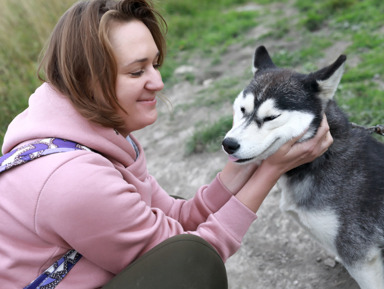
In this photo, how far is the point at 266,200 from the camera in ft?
10.6

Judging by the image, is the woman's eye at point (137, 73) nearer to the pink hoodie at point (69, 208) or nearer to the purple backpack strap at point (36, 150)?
the pink hoodie at point (69, 208)

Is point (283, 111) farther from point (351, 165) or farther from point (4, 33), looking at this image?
point (4, 33)

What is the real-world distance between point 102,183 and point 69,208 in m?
0.15

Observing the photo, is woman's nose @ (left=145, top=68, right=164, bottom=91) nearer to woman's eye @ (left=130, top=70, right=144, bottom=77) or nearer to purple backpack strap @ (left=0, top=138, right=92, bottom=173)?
woman's eye @ (left=130, top=70, right=144, bottom=77)

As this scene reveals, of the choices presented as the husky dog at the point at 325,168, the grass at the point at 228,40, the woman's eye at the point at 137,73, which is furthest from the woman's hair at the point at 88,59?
the grass at the point at 228,40

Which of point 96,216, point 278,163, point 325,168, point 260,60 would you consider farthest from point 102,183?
point 260,60

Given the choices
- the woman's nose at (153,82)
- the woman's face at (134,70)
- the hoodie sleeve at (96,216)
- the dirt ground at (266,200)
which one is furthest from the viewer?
the dirt ground at (266,200)

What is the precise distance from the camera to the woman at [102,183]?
155cm

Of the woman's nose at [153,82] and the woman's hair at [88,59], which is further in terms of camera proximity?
the woman's nose at [153,82]

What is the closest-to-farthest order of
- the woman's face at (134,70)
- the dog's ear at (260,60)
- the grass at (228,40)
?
the woman's face at (134,70)
the dog's ear at (260,60)
the grass at (228,40)

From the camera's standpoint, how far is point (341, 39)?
16.6ft

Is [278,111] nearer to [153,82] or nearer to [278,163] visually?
[278,163]

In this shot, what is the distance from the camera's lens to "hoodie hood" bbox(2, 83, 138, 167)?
65.8 inches

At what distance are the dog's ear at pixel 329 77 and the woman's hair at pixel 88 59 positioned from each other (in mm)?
997
